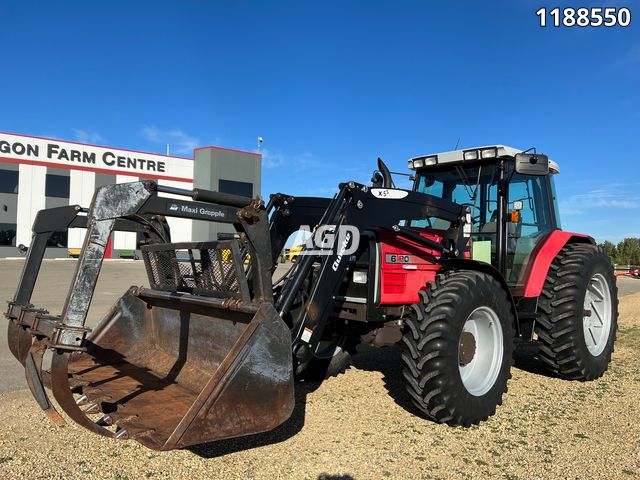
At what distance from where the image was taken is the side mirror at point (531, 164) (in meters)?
4.64

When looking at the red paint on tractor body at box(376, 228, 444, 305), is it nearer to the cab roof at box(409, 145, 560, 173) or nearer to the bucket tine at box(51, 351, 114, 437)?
the cab roof at box(409, 145, 560, 173)

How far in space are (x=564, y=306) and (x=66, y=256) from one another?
36756mm

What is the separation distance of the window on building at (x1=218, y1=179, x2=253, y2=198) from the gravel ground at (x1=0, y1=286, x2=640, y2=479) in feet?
115

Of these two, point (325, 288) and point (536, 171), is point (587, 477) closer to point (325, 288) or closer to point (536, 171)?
point (325, 288)

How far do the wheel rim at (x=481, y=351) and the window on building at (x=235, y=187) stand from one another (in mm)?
35527

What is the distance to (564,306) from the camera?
5.29 meters

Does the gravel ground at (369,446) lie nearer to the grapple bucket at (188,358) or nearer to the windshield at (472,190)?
the grapple bucket at (188,358)

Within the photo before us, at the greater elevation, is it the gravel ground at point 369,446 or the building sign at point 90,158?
the building sign at point 90,158

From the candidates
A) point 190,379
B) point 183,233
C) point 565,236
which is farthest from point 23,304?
point 183,233

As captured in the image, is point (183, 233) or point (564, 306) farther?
point (183, 233)

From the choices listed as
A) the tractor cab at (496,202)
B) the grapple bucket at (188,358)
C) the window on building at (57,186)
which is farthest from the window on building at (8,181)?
the tractor cab at (496,202)

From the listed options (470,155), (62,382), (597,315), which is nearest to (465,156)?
(470,155)

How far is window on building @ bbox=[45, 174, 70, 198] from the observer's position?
35750 mm

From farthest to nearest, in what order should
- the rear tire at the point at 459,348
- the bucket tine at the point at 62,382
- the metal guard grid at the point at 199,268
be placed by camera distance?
the rear tire at the point at 459,348
the metal guard grid at the point at 199,268
the bucket tine at the point at 62,382
